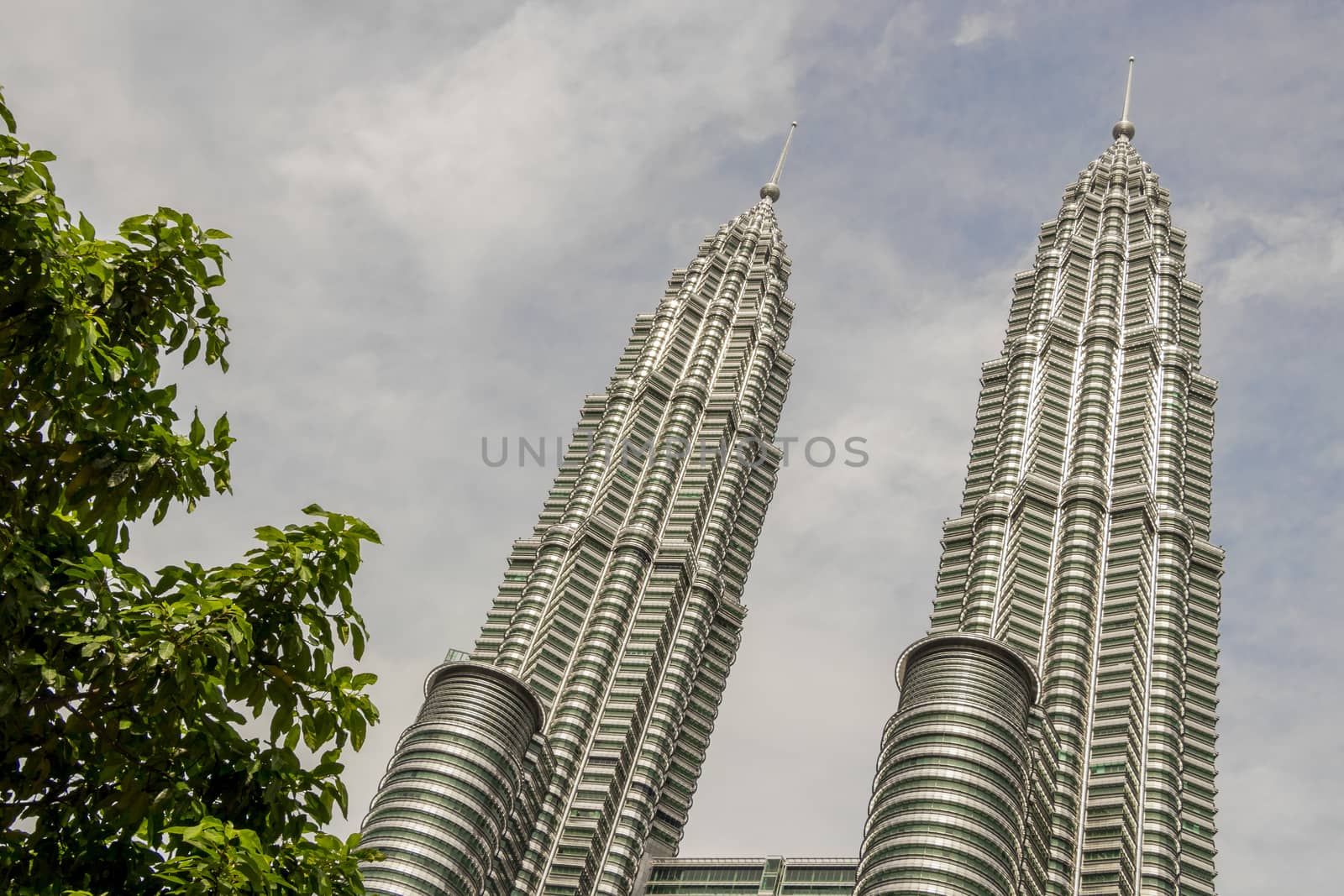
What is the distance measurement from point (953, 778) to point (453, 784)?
50.3m

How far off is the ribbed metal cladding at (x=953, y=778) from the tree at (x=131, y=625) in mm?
125281

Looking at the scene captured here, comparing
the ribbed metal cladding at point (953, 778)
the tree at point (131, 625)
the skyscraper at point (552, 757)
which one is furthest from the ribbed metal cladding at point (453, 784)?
the tree at point (131, 625)

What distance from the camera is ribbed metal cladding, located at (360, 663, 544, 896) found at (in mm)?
145375

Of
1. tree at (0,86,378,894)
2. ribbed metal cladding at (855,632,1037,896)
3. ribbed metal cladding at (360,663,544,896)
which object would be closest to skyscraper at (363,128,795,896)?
ribbed metal cladding at (360,663,544,896)

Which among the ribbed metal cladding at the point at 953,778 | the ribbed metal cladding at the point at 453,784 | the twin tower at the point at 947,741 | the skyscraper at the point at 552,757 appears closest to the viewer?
the ribbed metal cladding at the point at 953,778

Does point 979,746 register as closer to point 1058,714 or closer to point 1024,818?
point 1024,818

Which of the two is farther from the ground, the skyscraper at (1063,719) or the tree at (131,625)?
the skyscraper at (1063,719)

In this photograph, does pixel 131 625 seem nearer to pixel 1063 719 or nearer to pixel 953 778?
pixel 953 778

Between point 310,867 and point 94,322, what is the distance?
6.22m

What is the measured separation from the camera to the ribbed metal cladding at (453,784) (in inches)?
5723

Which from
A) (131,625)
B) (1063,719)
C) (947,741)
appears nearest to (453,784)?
(947,741)

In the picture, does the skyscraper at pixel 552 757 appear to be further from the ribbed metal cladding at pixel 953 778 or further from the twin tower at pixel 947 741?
the ribbed metal cladding at pixel 953 778

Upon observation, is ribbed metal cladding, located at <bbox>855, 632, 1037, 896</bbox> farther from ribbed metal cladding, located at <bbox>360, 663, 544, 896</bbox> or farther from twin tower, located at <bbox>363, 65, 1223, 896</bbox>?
ribbed metal cladding, located at <bbox>360, 663, 544, 896</bbox>

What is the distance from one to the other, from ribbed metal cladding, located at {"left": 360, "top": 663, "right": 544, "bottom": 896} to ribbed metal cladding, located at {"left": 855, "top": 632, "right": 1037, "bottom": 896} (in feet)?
126
